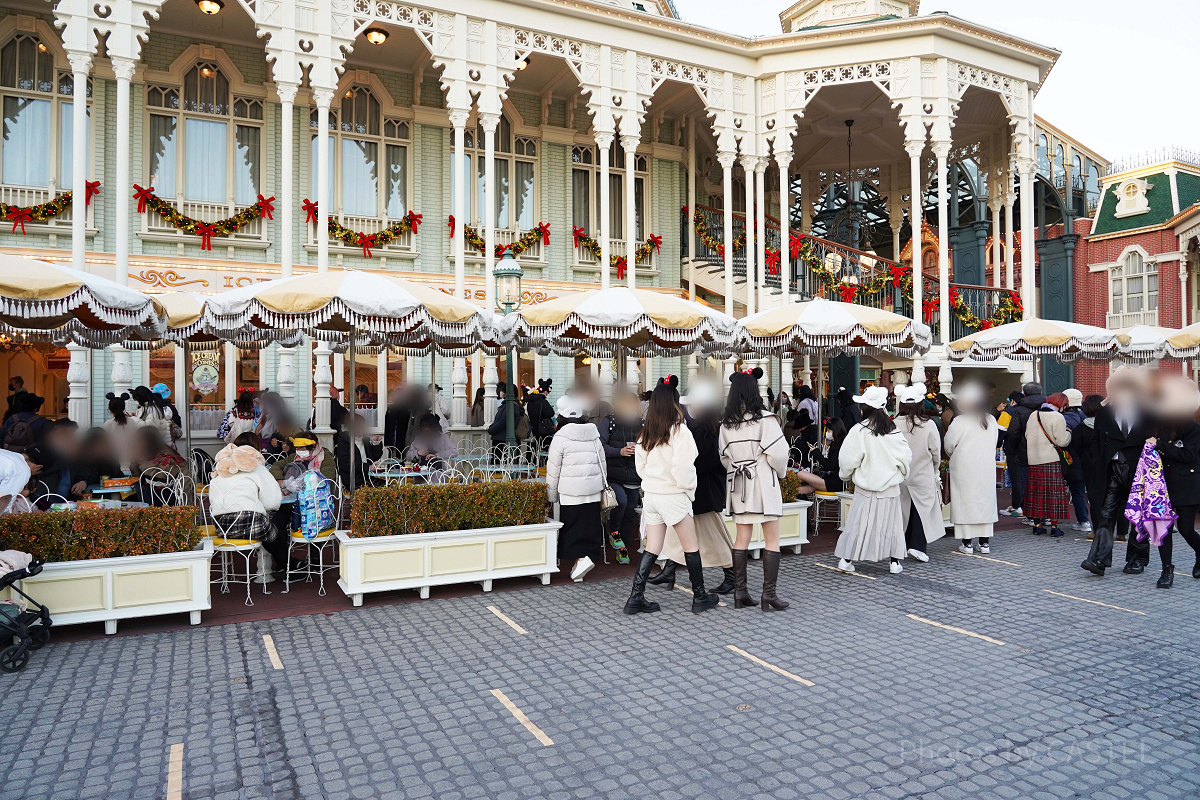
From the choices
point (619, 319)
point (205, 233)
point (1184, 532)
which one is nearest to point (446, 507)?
point (619, 319)

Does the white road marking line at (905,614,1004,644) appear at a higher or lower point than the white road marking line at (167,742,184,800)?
higher

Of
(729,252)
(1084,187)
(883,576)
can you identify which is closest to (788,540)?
(883,576)

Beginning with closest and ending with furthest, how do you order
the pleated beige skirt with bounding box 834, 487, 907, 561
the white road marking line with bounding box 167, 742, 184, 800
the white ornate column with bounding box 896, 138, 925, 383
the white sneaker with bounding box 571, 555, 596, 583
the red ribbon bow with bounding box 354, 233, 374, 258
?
the white road marking line with bounding box 167, 742, 184, 800 < the white sneaker with bounding box 571, 555, 596, 583 < the pleated beige skirt with bounding box 834, 487, 907, 561 < the white ornate column with bounding box 896, 138, 925, 383 < the red ribbon bow with bounding box 354, 233, 374, 258

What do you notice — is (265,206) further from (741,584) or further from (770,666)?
(770,666)

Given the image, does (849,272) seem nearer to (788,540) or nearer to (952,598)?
(788,540)

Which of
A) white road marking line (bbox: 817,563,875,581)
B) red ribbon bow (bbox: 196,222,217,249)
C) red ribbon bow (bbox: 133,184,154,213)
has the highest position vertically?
red ribbon bow (bbox: 133,184,154,213)

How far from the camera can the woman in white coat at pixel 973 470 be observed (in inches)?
358

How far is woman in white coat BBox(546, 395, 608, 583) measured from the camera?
25.5 ft

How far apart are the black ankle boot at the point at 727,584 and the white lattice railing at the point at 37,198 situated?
13712 millimetres

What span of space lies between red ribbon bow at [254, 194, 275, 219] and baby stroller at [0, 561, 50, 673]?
11570mm

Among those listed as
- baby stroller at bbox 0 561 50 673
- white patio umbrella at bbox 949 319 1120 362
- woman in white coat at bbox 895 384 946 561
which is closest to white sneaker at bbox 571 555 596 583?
woman in white coat at bbox 895 384 946 561

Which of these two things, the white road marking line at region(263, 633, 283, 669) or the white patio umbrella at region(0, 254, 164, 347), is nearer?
the white road marking line at region(263, 633, 283, 669)

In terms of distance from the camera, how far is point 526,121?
18547mm

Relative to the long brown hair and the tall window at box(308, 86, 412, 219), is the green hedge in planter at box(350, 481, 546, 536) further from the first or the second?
the tall window at box(308, 86, 412, 219)
